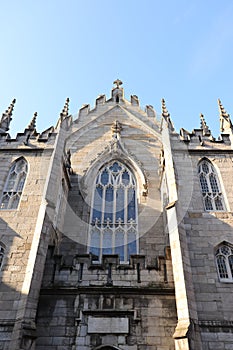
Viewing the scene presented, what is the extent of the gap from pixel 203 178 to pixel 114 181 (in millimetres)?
4491

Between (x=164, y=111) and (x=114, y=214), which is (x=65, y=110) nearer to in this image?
(x=164, y=111)

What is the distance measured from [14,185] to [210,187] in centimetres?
897

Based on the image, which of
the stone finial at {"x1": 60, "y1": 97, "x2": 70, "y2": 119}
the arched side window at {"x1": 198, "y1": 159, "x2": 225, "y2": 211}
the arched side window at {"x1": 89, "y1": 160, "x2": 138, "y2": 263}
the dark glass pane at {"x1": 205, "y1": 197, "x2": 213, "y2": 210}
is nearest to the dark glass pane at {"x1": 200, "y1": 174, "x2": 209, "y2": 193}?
the arched side window at {"x1": 198, "y1": 159, "x2": 225, "y2": 211}

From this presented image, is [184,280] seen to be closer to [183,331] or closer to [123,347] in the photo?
[183,331]

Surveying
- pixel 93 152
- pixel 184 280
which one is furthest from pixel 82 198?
pixel 184 280

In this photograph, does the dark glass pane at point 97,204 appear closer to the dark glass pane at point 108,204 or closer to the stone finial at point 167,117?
the dark glass pane at point 108,204

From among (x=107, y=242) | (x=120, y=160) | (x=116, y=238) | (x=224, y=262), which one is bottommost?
(x=224, y=262)

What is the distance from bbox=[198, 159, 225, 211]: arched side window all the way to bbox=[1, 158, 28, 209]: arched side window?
8259 millimetres

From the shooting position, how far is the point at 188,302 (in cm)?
858

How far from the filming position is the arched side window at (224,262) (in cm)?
1018

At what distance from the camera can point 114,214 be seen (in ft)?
46.5

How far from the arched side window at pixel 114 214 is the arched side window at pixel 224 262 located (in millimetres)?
3619

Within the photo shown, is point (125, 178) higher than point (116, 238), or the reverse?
point (125, 178)

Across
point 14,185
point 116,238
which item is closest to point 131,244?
point 116,238
